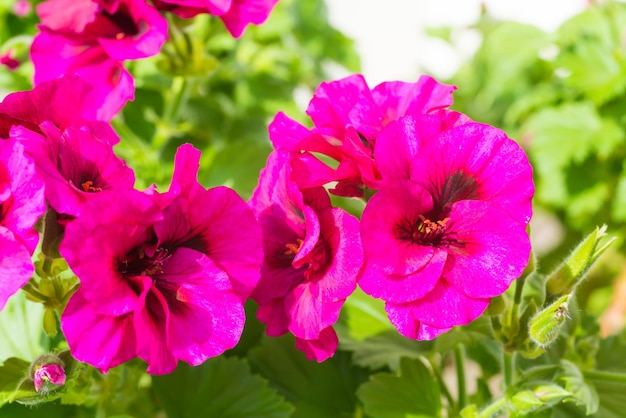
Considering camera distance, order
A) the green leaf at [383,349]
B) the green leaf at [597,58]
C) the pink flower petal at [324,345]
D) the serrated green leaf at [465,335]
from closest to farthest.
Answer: the pink flower petal at [324,345]
the serrated green leaf at [465,335]
the green leaf at [383,349]
the green leaf at [597,58]

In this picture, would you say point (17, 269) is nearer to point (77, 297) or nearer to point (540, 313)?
point (77, 297)

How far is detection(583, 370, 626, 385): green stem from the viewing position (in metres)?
0.83

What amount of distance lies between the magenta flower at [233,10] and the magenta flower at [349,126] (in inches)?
7.2

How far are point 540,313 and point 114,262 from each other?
13.9 inches

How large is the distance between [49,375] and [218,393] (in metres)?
0.32

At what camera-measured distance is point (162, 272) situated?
0.64 metres

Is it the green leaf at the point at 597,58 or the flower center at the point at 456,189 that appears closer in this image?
the flower center at the point at 456,189

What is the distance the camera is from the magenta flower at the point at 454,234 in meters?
0.62

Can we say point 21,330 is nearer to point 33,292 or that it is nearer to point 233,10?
point 33,292

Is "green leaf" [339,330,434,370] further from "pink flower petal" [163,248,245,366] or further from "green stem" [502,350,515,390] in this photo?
"pink flower petal" [163,248,245,366]

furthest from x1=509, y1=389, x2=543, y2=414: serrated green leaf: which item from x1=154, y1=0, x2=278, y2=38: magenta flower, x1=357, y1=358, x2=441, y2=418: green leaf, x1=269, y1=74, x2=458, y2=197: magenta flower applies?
x1=154, y1=0, x2=278, y2=38: magenta flower

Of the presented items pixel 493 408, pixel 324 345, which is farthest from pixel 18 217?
pixel 493 408

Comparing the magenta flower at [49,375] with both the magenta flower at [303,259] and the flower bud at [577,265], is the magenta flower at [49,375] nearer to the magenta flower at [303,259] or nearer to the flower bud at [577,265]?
the magenta flower at [303,259]

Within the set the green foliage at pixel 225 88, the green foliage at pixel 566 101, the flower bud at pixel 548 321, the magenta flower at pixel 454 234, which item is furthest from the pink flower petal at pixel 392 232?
the green foliage at pixel 566 101
